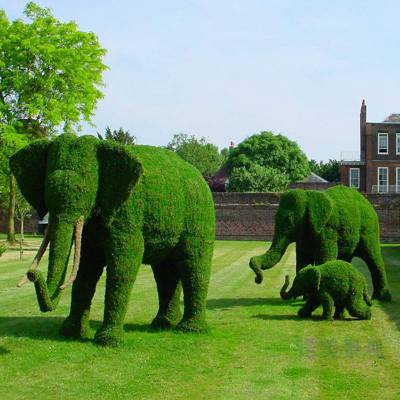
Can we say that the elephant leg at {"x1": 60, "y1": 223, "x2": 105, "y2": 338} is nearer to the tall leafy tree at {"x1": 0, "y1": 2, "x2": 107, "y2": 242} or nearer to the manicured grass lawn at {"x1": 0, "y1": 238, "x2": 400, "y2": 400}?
the manicured grass lawn at {"x1": 0, "y1": 238, "x2": 400, "y2": 400}

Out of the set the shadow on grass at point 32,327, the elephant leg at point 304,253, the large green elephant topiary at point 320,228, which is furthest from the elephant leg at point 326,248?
the shadow on grass at point 32,327

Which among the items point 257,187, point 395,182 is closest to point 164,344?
point 257,187

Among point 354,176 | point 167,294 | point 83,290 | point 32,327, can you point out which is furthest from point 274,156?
point 83,290

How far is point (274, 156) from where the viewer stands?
7288 centimetres

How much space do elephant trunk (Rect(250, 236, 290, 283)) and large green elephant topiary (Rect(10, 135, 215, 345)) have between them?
2648 millimetres

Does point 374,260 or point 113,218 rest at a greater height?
point 113,218

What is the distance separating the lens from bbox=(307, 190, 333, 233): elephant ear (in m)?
14.1

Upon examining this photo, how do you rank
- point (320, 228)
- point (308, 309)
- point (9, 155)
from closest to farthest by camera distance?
point (308, 309) < point (320, 228) < point (9, 155)

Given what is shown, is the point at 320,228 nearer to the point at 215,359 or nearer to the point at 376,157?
the point at 215,359

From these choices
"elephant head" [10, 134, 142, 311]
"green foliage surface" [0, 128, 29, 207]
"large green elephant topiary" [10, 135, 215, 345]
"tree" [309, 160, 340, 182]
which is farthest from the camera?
"tree" [309, 160, 340, 182]

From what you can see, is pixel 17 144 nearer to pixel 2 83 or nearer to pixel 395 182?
pixel 2 83

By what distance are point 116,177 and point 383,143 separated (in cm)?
5624

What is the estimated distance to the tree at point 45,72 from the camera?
31484 millimetres

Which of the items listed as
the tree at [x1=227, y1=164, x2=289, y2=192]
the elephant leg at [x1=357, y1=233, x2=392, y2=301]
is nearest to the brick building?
the tree at [x1=227, y1=164, x2=289, y2=192]
